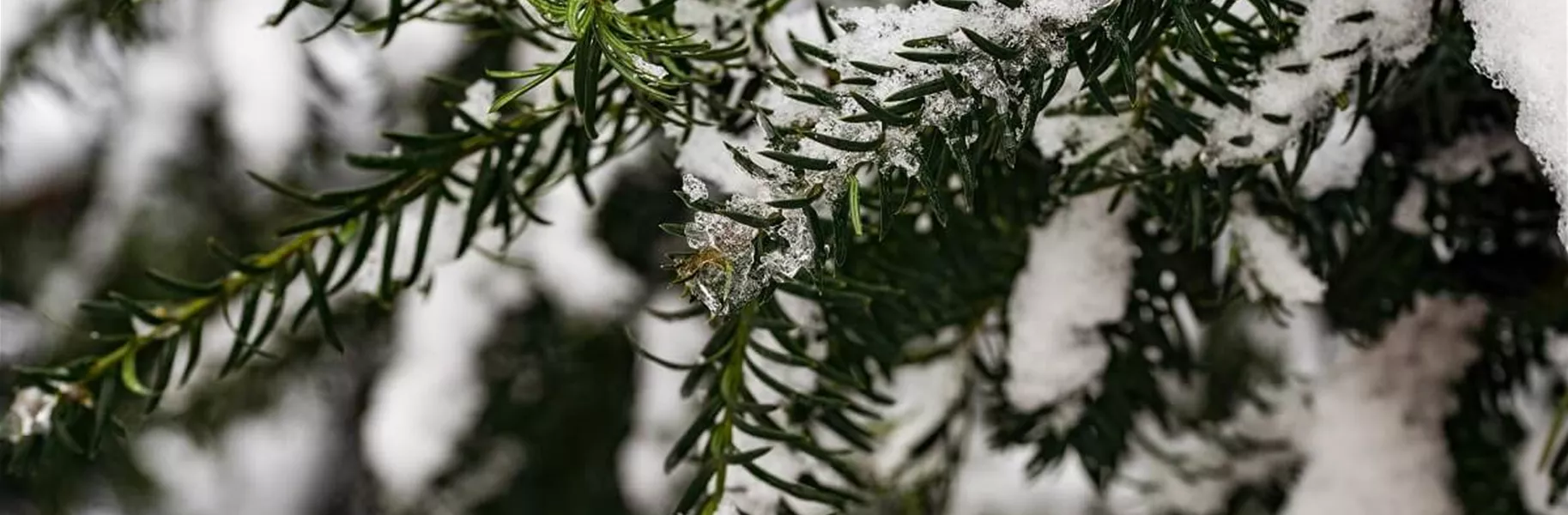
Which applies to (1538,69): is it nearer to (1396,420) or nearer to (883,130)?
(883,130)

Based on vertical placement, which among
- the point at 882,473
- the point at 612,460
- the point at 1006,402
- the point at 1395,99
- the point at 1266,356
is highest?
the point at 1395,99

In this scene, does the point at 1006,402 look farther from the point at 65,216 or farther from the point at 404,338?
the point at 65,216

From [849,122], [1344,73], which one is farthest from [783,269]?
[1344,73]

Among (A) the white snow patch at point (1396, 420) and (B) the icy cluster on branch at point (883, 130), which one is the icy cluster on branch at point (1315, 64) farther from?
(A) the white snow patch at point (1396, 420)

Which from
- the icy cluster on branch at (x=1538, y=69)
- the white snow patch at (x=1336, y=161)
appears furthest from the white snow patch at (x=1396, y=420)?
the icy cluster on branch at (x=1538, y=69)

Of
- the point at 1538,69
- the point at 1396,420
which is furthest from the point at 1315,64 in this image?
the point at 1396,420

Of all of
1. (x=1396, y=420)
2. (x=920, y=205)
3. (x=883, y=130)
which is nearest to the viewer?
(x=883, y=130)
